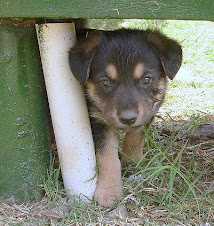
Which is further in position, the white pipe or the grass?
the white pipe

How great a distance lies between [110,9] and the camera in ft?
9.48

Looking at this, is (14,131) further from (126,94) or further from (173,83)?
(173,83)

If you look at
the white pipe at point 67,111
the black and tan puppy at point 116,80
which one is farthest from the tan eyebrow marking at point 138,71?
the white pipe at point 67,111

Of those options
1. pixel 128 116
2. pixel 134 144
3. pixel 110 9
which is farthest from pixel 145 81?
pixel 134 144

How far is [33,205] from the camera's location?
348 centimetres

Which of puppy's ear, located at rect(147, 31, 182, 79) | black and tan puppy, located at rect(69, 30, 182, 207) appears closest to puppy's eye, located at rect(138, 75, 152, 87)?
black and tan puppy, located at rect(69, 30, 182, 207)

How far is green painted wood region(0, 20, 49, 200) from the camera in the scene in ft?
10.9

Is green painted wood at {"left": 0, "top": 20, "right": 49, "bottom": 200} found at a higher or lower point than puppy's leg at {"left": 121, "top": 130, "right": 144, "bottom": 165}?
higher

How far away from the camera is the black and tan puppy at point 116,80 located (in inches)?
133

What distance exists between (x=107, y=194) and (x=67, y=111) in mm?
730

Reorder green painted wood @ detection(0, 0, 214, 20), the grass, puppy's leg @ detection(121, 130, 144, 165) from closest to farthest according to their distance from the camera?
green painted wood @ detection(0, 0, 214, 20) → the grass → puppy's leg @ detection(121, 130, 144, 165)

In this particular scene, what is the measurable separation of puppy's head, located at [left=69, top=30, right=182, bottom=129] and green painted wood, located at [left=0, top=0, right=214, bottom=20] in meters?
0.57

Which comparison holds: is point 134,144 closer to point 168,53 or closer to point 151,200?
point 151,200

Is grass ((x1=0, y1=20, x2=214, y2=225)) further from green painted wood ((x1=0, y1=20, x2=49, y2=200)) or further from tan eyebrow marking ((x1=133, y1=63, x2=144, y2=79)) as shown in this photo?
tan eyebrow marking ((x1=133, y1=63, x2=144, y2=79))
